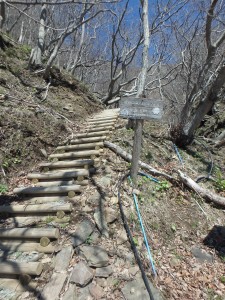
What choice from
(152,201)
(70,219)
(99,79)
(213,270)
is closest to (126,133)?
(152,201)

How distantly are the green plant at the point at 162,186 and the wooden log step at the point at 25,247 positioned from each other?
93.0 inches

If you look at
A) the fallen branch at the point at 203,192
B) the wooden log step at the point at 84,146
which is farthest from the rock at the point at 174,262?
the wooden log step at the point at 84,146

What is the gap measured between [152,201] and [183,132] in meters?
3.24

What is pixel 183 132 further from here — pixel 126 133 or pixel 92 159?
pixel 92 159

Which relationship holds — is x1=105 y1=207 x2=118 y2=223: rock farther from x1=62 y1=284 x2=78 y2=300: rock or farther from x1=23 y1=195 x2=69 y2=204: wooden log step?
x1=62 y1=284 x2=78 y2=300: rock

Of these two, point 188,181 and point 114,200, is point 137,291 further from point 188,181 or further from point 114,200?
point 188,181

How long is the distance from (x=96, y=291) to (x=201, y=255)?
1839 millimetres

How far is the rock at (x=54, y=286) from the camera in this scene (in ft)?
9.35

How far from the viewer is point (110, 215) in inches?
157

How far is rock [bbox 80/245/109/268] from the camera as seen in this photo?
327cm

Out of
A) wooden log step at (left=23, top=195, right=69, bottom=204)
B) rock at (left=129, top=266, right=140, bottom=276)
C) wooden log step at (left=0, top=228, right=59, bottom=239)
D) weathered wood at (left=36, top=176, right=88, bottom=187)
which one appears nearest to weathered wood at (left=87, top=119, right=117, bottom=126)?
weathered wood at (left=36, top=176, right=88, bottom=187)

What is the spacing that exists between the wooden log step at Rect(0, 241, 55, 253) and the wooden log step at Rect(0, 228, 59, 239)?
10cm

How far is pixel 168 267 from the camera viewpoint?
361cm

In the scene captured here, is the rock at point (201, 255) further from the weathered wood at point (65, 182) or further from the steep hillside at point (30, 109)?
the steep hillside at point (30, 109)
